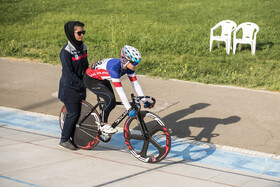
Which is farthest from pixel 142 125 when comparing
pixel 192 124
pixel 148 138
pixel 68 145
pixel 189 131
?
pixel 192 124

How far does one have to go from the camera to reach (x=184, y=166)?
227 inches

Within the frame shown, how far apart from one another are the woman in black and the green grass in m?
5.29

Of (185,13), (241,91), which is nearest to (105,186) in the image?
(241,91)

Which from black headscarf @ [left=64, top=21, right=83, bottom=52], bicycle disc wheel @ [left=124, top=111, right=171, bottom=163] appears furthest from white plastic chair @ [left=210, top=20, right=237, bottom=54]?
black headscarf @ [left=64, top=21, right=83, bottom=52]

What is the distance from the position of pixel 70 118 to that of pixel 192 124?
105 inches

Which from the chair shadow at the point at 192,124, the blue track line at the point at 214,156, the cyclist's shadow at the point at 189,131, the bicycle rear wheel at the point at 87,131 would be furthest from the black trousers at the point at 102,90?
the chair shadow at the point at 192,124

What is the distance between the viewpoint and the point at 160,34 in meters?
16.1

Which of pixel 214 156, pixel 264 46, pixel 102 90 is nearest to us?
pixel 102 90

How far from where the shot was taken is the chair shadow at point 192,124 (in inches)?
286

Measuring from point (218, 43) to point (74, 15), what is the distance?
9.14m

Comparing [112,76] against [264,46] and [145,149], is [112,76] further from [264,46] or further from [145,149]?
[264,46]

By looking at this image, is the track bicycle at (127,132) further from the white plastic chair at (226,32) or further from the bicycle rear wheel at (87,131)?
the white plastic chair at (226,32)

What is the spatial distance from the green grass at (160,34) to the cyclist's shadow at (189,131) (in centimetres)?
252

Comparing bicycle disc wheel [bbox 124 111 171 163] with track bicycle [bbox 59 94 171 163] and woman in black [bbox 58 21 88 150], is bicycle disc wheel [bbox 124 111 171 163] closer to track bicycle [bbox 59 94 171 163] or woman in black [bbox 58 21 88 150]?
track bicycle [bbox 59 94 171 163]
